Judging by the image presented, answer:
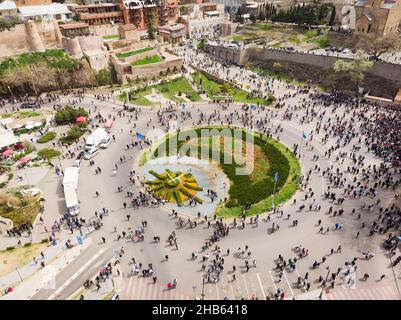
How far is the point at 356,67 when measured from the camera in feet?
168

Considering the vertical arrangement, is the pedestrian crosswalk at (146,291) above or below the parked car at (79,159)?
below

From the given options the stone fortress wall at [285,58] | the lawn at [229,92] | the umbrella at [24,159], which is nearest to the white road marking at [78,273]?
the umbrella at [24,159]

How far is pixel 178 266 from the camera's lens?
73.9 ft

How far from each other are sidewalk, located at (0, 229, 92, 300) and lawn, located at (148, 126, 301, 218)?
12011 mm

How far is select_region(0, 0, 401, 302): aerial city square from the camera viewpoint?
868 inches

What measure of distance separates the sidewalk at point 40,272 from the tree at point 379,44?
178 ft

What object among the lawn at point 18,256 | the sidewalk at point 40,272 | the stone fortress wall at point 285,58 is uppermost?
the stone fortress wall at point 285,58

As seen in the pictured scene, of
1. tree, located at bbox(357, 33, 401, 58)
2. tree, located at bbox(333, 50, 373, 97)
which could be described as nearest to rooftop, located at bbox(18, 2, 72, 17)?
tree, located at bbox(333, 50, 373, 97)

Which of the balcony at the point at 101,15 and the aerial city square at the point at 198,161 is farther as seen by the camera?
the balcony at the point at 101,15

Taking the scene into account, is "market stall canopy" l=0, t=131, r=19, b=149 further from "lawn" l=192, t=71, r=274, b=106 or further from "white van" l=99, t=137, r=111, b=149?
"lawn" l=192, t=71, r=274, b=106

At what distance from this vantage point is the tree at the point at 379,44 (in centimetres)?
5141

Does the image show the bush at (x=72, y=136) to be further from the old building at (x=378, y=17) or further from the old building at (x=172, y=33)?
the old building at (x=378, y=17)

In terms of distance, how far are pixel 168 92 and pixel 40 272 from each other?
36.9 metres
